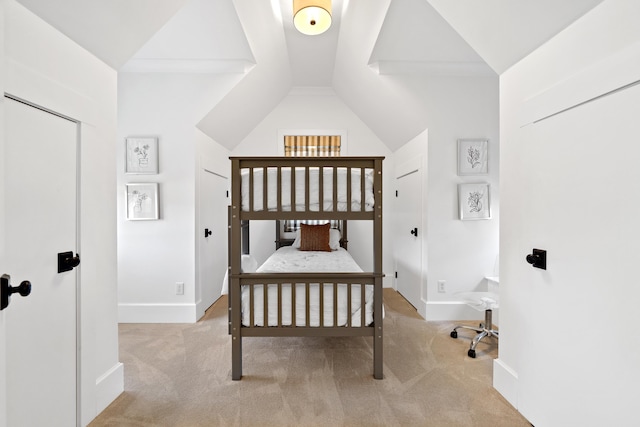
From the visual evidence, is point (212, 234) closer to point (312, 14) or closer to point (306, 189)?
point (306, 189)

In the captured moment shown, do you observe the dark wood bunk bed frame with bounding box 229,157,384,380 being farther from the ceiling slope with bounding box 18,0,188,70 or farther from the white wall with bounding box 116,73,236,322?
the white wall with bounding box 116,73,236,322

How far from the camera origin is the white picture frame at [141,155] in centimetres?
330

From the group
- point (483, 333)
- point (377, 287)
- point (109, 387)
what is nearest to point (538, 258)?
point (377, 287)

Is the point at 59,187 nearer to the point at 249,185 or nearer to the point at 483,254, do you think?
Answer: the point at 249,185

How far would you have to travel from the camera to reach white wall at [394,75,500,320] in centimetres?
338

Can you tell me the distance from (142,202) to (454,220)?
3.33 metres

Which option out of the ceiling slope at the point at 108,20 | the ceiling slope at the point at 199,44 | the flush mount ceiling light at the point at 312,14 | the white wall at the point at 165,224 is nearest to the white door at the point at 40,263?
the ceiling slope at the point at 108,20

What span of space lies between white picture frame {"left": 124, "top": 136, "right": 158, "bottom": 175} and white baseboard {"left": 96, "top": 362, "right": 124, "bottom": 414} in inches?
79.0

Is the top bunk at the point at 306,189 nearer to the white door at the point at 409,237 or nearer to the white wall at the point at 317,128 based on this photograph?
the white door at the point at 409,237

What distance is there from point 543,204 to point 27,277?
8.21 ft

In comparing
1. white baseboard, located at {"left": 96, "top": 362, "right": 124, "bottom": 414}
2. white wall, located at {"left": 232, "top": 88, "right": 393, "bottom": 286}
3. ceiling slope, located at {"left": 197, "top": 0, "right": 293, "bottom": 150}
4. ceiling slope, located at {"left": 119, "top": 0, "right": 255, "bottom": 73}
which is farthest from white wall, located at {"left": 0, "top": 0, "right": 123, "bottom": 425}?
white wall, located at {"left": 232, "top": 88, "right": 393, "bottom": 286}

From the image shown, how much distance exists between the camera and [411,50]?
2986 mm

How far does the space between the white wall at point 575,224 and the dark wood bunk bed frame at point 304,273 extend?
813mm

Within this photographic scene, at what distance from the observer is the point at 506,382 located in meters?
1.99
